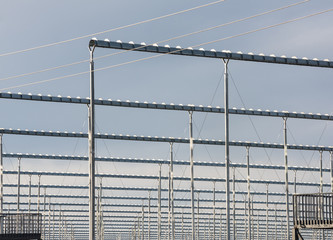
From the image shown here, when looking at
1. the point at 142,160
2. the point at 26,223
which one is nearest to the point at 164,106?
the point at 26,223

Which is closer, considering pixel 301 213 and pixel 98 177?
pixel 301 213

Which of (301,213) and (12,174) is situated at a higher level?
(12,174)

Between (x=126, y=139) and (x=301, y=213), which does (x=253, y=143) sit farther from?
(x=301, y=213)

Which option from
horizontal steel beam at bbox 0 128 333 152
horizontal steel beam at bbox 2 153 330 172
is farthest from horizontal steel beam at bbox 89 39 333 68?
horizontal steel beam at bbox 2 153 330 172

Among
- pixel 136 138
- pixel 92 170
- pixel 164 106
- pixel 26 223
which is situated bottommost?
pixel 26 223

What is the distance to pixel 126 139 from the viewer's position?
178 feet

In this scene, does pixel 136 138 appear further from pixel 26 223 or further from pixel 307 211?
pixel 307 211

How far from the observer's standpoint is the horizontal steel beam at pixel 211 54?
33281mm

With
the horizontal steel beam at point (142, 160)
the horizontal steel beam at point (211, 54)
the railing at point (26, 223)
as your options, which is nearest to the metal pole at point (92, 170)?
the horizontal steel beam at point (211, 54)

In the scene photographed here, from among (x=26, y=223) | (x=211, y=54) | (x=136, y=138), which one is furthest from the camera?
(x=136, y=138)

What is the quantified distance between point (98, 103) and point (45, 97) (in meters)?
3.20

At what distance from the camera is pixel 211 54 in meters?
35.8

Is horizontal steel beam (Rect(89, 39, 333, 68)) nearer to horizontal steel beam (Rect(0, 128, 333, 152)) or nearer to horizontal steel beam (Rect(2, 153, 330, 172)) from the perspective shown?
horizontal steel beam (Rect(0, 128, 333, 152))

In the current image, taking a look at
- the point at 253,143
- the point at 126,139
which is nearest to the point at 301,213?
the point at 126,139
